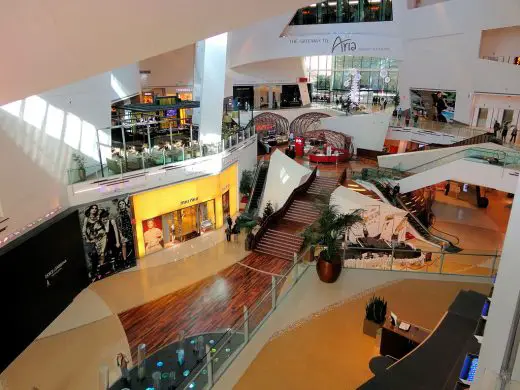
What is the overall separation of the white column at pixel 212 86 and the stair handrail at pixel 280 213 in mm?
3703

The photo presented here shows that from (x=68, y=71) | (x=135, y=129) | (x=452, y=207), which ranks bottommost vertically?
(x=452, y=207)

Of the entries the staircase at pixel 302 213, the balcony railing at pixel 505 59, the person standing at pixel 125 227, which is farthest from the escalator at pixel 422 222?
the person standing at pixel 125 227

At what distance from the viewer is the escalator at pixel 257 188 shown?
59.4 feet

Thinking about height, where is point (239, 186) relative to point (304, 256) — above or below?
below

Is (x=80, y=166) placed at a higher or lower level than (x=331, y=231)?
higher

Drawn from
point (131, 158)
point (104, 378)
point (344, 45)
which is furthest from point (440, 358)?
point (344, 45)

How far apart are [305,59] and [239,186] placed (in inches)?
691

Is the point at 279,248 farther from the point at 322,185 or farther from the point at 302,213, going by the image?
the point at 322,185

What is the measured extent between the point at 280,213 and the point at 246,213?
1762 millimetres

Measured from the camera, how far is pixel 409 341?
659 centimetres

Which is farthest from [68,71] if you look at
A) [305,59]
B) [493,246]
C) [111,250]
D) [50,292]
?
[305,59]

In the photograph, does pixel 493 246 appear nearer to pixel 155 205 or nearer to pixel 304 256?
pixel 304 256

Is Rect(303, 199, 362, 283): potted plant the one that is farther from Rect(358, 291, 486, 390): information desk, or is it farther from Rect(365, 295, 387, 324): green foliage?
Rect(358, 291, 486, 390): information desk

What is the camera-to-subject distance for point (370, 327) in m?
7.09
